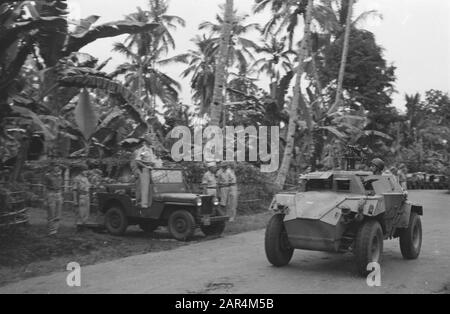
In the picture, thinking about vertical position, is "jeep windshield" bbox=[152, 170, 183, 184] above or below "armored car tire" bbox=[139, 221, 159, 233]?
above

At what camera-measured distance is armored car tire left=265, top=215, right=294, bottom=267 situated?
8.70 m

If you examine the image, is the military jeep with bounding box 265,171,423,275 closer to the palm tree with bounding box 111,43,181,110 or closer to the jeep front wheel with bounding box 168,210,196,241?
the jeep front wheel with bounding box 168,210,196,241

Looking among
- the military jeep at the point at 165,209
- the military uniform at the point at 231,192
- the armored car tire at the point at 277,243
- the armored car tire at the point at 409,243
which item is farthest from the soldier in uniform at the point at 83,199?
the armored car tire at the point at 409,243

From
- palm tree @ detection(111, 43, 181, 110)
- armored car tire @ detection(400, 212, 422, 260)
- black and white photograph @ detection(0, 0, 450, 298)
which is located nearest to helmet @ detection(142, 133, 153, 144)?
black and white photograph @ detection(0, 0, 450, 298)

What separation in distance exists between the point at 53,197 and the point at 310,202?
17.6 feet

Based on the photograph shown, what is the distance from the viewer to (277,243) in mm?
8750

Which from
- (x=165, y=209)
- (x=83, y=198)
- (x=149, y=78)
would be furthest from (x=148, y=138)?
(x=149, y=78)

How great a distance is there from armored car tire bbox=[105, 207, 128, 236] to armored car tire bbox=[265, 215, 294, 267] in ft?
15.6

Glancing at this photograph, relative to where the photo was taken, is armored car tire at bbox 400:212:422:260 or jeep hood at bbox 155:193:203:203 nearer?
armored car tire at bbox 400:212:422:260

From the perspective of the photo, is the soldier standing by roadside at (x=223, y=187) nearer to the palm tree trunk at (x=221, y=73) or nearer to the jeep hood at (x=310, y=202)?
the palm tree trunk at (x=221, y=73)

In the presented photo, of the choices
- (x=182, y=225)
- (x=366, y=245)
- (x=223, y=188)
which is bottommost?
(x=182, y=225)

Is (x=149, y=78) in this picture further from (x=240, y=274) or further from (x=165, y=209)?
(x=240, y=274)

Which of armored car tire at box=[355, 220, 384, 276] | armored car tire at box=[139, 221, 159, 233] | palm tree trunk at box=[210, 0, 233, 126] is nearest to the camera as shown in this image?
armored car tire at box=[355, 220, 384, 276]
